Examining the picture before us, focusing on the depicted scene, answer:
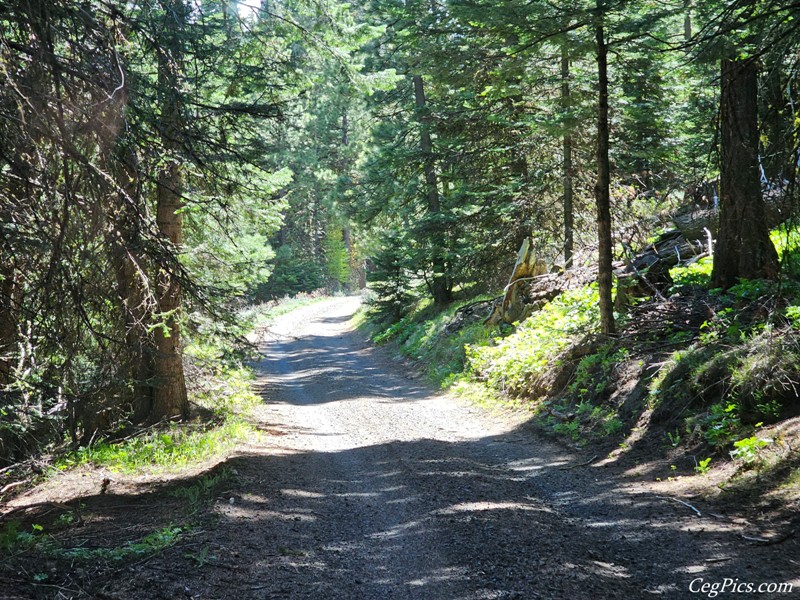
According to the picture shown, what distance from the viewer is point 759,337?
291 inches

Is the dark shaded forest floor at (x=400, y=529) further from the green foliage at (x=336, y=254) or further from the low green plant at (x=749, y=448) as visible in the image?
the green foliage at (x=336, y=254)

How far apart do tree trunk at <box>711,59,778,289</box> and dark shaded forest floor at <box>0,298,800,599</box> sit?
3718 mm

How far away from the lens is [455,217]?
20391 millimetres

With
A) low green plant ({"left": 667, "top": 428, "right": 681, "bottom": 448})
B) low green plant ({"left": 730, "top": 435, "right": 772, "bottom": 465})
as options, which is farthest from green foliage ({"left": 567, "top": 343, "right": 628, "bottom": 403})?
low green plant ({"left": 730, "top": 435, "right": 772, "bottom": 465})

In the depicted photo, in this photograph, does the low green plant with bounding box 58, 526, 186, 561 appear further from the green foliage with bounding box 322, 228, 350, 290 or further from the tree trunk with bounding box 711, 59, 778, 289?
the green foliage with bounding box 322, 228, 350, 290

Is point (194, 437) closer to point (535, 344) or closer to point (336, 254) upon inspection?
point (535, 344)

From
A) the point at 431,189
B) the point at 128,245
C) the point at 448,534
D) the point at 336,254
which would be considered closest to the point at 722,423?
the point at 448,534

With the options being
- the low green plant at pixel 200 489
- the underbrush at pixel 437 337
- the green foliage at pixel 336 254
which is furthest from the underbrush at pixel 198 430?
the green foliage at pixel 336 254

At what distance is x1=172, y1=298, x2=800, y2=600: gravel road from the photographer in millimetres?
4660

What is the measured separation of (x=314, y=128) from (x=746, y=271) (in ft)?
139

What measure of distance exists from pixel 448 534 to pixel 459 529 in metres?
0.14

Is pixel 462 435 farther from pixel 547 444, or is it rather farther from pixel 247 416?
pixel 247 416

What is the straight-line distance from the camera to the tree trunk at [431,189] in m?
21.1

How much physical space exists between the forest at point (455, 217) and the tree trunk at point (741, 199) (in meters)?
0.04
